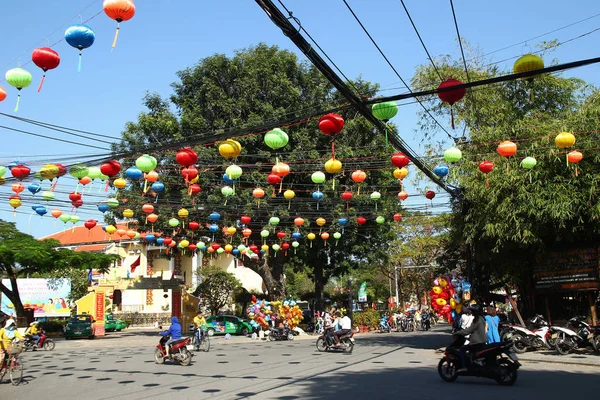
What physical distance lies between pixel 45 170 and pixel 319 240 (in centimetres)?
1799

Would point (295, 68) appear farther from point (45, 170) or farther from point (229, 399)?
point (229, 399)

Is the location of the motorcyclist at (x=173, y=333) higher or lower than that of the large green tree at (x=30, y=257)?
lower

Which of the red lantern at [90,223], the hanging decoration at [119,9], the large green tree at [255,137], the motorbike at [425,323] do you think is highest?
the large green tree at [255,137]

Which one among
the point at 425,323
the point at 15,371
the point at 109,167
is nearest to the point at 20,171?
the point at 109,167

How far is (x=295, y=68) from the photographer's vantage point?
83.6 feet

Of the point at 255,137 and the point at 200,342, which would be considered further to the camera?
the point at 255,137

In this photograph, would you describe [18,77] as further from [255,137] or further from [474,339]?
[255,137]

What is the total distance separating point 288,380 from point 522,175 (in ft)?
29.0

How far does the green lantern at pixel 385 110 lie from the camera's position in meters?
8.93

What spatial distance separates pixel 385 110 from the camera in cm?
903

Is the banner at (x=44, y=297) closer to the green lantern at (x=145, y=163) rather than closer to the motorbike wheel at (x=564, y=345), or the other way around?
the green lantern at (x=145, y=163)

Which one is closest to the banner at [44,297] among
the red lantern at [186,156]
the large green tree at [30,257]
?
the large green tree at [30,257]

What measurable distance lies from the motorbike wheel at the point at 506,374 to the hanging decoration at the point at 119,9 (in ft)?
27.1

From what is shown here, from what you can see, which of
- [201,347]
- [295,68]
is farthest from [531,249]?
[295,68]
